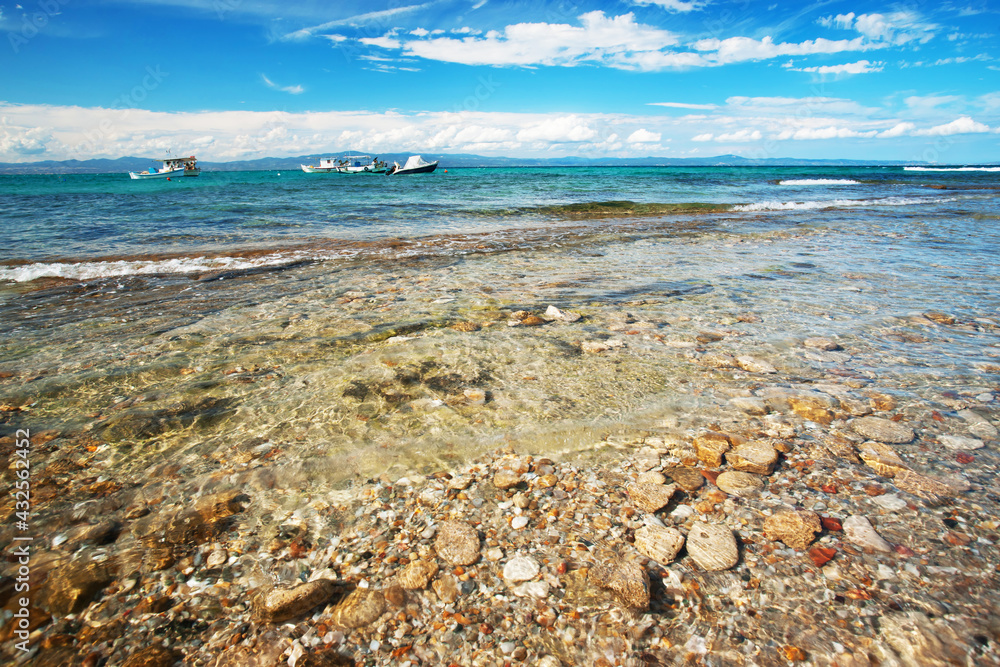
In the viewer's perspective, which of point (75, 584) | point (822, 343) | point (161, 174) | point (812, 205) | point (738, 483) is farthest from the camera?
point (161, 174)

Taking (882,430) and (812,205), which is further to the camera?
(812,205)

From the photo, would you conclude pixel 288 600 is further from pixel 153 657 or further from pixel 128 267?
pixel 128 267

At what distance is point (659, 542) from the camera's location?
220 centimetres

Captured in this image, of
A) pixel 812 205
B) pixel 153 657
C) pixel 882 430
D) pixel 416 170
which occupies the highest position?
pixel 416 170

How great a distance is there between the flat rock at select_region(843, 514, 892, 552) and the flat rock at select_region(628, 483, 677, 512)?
82cm

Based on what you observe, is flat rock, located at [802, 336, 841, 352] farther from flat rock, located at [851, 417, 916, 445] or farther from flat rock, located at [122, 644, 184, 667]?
flat rock, located at [122, 644, 184, 667]

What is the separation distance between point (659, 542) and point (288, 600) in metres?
1.70

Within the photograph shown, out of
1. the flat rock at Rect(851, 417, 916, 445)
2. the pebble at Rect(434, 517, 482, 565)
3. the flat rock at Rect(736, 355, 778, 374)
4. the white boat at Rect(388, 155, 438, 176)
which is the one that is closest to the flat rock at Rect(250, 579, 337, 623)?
the pebble at Rect(434, 517, 482, 565)

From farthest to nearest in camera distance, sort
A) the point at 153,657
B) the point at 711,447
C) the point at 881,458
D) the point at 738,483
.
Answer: the point at 711,447
the point at 881,458
the point at 738,483
the point at 153,657

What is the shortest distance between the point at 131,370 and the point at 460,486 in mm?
3439

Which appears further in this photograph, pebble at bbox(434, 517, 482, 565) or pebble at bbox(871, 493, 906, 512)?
pebble at bbox(871, 493, 906, 512)

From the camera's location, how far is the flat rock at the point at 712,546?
6.85ft

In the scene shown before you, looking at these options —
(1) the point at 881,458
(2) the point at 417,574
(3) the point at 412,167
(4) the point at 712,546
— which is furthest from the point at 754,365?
(3) the point at 412,167

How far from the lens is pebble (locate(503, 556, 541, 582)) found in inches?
80.3
